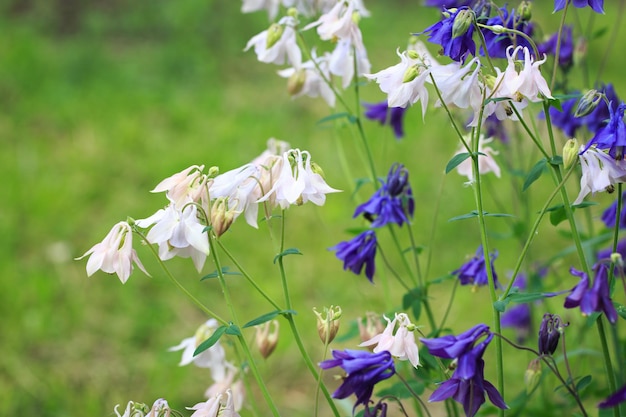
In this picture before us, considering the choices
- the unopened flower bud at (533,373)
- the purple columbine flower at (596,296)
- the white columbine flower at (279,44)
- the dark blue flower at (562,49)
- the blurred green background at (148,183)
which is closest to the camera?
the purple columbine flower at (596,296)

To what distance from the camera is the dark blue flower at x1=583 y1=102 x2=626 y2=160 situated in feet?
3.03

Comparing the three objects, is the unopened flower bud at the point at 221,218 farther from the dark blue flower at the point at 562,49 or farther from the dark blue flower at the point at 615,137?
the dark blue flower at the point at 562,49

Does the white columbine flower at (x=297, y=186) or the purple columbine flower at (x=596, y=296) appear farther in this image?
the white columbine flower at (x=297, y=186)

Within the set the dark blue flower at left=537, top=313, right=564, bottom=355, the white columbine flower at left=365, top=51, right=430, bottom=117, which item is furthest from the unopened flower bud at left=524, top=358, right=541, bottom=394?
the white columbine flower at left=365, top=51, right=430, bottom=117

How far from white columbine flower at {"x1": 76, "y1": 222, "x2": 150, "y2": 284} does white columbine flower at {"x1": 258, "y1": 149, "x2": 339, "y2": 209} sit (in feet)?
0.58

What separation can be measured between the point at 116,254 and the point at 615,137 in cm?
64

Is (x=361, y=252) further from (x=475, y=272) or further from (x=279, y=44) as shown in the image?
(x=279, y=44)

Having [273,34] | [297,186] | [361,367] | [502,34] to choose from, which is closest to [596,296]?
[361,367]

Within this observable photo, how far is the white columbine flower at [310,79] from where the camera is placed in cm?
143

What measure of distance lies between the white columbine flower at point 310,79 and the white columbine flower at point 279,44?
2 cm

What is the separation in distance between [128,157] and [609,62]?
293 cm

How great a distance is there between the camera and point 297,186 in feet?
3.16

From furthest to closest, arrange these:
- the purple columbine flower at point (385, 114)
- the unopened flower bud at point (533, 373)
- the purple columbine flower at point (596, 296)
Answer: the purple columbine flower at point (385, 114), the unopened flower bud at point (533, 373), the purple columbine flower at point (596, 296)

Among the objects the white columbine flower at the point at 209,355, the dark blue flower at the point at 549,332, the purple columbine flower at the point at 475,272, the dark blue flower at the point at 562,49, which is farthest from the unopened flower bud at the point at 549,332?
the dark blue flower at the point at 562,49
